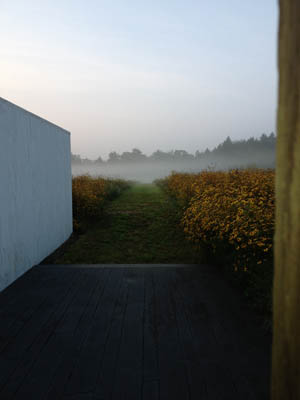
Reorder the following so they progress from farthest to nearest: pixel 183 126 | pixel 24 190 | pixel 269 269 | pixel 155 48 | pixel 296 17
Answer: pixel 183 126
pixel 155 48
pixel 24 190
pixel 269 269
pixel 296 17

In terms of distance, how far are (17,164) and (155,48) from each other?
23.9 feet

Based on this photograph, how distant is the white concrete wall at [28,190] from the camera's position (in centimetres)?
355

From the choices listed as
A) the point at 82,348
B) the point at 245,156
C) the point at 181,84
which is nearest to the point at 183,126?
the point at 181,84

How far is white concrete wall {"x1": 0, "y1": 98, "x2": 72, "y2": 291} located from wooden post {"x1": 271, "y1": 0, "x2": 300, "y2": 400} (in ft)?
11.1

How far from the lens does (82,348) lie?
228 cm

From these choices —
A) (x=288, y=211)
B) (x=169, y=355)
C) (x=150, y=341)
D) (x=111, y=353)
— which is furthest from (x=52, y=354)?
(x=288, y=211)

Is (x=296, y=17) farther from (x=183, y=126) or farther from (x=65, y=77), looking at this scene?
(x=183, y=126)

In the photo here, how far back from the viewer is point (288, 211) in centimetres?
66

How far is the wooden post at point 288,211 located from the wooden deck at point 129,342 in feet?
4.41

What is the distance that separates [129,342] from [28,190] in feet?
8.86

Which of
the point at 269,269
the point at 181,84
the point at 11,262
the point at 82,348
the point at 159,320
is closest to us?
the point at 82,348

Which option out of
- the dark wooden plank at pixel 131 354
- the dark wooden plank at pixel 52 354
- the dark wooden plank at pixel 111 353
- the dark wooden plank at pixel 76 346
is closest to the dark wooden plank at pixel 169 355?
the dark wooden plank at pixel 131 354

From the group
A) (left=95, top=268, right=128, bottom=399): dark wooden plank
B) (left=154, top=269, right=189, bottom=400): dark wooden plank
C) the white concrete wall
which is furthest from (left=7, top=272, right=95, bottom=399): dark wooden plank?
the white concrete wall

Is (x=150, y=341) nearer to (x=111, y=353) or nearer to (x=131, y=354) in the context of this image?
(x=131, y=354)
